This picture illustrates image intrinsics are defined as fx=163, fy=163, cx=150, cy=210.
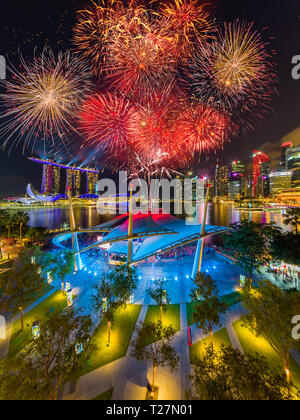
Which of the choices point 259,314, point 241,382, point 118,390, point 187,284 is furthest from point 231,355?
point 187,284

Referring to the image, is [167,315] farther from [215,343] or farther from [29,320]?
[29,320]

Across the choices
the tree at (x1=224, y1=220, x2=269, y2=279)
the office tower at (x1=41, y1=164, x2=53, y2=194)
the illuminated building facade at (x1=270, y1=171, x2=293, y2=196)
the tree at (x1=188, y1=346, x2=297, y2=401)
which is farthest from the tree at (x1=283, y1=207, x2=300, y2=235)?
the office tower at (x1=41, y1=164, x2=53, y2=194)

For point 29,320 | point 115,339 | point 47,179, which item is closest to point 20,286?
point 29,320

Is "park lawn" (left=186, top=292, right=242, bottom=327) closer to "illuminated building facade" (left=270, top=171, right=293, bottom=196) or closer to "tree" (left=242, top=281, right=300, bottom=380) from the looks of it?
"tree" (left=242, top=281, right=300, bottom=380)

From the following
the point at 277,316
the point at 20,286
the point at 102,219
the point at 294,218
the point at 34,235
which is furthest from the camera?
the point at 102,219

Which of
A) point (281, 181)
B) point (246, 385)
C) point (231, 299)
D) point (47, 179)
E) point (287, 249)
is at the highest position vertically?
point (47, 179)

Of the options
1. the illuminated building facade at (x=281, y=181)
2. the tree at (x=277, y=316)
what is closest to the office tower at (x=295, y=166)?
the illuminated building facade at (x=281, y=181)
